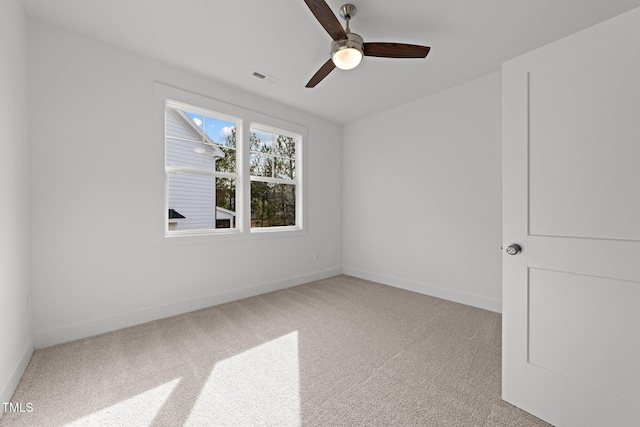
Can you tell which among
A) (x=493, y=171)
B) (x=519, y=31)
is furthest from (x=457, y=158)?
(x=519, y=31)

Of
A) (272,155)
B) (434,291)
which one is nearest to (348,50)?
(272,155)

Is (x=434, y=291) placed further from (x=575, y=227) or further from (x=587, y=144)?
(x=587, y=144)

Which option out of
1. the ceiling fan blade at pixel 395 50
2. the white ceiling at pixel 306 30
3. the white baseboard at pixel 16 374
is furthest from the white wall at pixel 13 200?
the ceiling fan blade at pixel 395 50

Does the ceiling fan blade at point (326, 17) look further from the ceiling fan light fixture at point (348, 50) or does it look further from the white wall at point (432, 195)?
the white wall at point (432, 195)

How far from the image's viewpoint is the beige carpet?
1459mm

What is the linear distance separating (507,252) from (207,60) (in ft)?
10.2

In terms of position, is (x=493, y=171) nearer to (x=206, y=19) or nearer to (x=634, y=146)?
(x=634, y=146)

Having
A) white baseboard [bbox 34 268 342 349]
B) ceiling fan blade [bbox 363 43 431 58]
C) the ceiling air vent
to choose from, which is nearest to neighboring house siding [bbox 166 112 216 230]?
white baseboard [bbox 34 268 342 349]

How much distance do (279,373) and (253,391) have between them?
0.23 m

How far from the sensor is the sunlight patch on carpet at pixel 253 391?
145 cm

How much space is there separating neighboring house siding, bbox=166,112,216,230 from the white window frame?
3.8 inches

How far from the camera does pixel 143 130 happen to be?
266 cm

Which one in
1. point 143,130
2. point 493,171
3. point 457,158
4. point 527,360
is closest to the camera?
point 527,360

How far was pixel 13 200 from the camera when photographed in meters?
1.75
